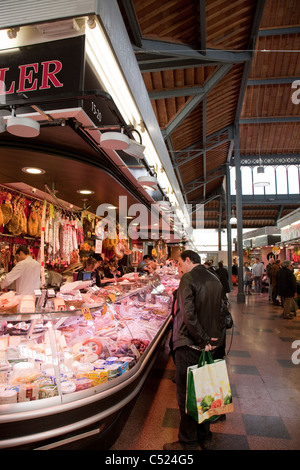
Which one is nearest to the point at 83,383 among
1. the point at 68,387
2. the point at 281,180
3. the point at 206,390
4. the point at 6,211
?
the point at 68,387

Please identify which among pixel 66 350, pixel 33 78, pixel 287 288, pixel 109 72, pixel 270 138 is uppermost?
pixel 270 138

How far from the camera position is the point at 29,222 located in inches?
212

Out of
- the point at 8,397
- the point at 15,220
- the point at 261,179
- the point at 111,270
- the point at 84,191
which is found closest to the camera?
the point at 8,397

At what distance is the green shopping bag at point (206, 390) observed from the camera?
8.89ft

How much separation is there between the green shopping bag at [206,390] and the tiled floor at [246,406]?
1.38ft

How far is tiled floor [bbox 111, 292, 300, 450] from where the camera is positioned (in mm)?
2971

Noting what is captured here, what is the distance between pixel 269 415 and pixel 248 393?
1.97ft

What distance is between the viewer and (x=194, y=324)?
2.92 meters

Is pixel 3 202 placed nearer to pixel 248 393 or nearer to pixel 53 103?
pixel 53 103

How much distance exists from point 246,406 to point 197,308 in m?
1.57

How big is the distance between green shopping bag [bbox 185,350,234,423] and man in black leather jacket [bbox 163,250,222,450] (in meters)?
0.13

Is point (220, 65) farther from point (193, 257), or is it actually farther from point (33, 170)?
point (193, 257)

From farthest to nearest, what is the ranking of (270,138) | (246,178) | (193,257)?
(246,178) < (270,138) < (193,257)
